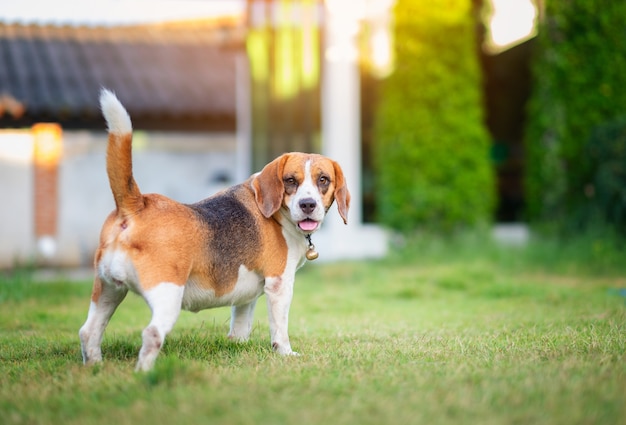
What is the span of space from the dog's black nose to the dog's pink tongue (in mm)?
96

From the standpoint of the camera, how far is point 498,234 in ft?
42.1

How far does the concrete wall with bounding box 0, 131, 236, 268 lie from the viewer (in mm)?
14445

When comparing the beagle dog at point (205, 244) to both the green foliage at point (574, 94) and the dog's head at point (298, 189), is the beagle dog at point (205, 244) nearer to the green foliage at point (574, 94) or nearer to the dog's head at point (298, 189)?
the dog's head at point (298, 189)

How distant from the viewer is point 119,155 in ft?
13.0

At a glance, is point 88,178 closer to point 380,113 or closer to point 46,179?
point 46,179

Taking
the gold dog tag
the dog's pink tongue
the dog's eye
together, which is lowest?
the gold dog tag

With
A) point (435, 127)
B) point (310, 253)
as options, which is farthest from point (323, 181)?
point (435, 127)

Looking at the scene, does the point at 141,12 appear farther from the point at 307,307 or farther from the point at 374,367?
the point at 374,367

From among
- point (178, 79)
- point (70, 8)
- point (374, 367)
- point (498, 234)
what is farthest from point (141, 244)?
point (70, 8)

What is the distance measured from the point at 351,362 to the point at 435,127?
8.08 m

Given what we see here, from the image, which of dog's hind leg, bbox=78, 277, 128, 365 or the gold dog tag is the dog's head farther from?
dog's hind leg, bbox=78, 277, 128, 365

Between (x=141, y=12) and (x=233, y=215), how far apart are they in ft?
57.6

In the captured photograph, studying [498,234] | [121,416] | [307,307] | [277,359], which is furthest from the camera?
[498,234]

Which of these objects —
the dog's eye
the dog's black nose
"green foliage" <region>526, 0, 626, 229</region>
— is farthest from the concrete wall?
the dog's black nose
